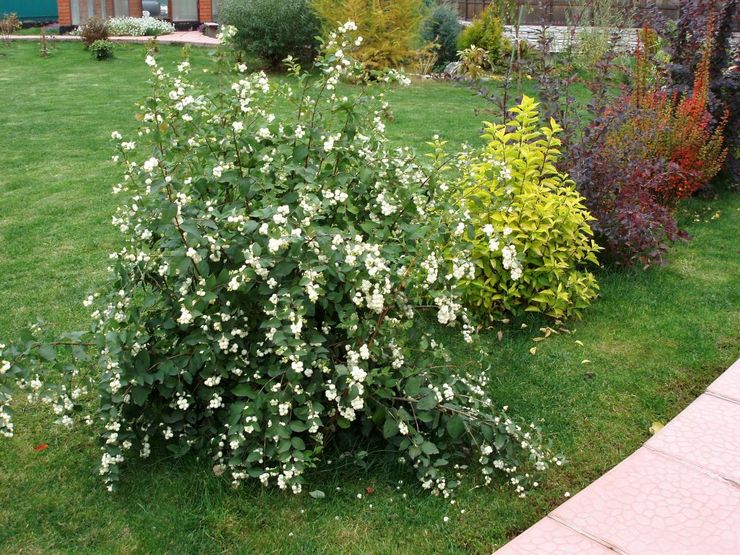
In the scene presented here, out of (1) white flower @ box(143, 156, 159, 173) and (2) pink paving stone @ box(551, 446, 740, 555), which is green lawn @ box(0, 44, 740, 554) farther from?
(1) white flower @ box(143, 156, 159, 173)

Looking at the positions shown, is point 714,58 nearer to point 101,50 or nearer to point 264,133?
point 264,133

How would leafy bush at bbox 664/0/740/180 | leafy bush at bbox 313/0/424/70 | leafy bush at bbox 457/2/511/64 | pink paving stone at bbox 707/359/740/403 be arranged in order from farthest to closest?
leafy bush at bbox 457/2/511/64 → leafy bush at bbox 313/0/424/70 → leafy bush at bbox 664/0/740/180 → pink paving stone at bbox 707/359/740/403

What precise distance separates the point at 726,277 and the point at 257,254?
3608mm

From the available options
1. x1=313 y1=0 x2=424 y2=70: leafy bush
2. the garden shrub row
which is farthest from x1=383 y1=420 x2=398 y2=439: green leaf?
x1=313 y1=0 x2=424 y2=70: leafy bush

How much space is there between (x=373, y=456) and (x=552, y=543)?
0.80 metres

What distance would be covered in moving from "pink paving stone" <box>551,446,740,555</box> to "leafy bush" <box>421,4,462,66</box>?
11912mm

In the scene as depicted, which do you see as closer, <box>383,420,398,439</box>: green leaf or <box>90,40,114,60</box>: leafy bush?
<box>383,420,398,439</box>: green leaf

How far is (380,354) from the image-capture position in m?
2.89

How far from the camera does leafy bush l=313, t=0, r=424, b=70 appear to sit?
39.5 feet

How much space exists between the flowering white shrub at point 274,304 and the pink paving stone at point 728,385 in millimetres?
988

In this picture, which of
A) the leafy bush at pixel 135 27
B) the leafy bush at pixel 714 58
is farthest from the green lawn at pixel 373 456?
the leafy bush at pixel 135 27

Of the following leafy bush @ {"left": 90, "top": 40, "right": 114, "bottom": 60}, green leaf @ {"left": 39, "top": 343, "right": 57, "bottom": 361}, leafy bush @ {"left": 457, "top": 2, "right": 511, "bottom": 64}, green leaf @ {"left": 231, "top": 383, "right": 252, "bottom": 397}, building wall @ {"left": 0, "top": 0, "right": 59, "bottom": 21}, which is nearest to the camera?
green leaf @ {"left": 39, "top": 343, "right": 57, "bottom": 361}

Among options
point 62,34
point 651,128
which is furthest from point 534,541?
point 62,34

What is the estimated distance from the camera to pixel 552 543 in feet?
8.32
